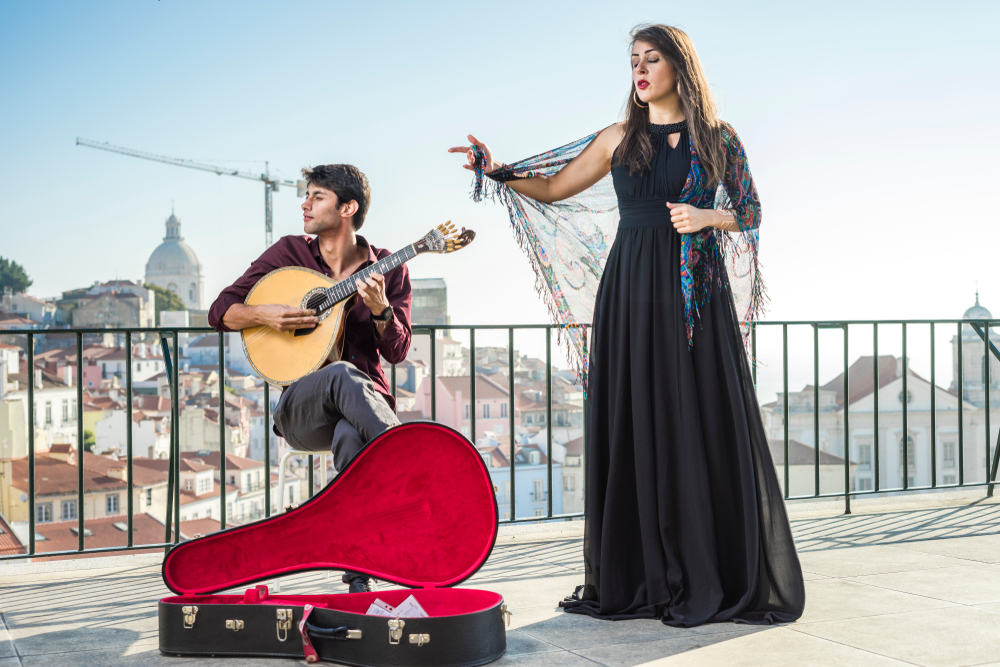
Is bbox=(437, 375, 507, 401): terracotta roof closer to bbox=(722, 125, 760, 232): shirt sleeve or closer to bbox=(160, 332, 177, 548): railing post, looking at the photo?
bbox=(160, 332, 177, 548): railing post

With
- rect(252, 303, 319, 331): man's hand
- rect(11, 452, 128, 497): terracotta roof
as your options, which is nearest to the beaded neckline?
rect(252, 303, 319, 331): man's hand

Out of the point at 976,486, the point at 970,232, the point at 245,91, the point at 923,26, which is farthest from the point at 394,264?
the point at 245,91

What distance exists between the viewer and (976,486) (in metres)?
4.52

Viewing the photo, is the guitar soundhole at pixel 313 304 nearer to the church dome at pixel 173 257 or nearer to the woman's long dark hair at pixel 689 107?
the woman's long dark hair at pixel 689 107

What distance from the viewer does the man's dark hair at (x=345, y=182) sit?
2658mm

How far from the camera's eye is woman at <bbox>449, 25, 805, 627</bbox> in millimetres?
2311

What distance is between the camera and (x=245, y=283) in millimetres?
2621

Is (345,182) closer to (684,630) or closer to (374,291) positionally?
(374,291)

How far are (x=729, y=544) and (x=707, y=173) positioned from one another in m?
1.00

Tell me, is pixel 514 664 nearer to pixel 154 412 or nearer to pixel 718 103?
pixel 718 103

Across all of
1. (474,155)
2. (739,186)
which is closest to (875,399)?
(739,186)

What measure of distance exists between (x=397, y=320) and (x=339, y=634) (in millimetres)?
956

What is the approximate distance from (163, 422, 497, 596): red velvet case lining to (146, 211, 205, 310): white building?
118 m

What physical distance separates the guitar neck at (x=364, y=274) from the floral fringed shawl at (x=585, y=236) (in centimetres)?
33
